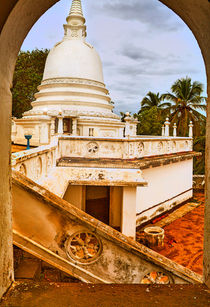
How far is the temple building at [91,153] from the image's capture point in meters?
6.18

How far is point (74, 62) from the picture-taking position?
1705cm

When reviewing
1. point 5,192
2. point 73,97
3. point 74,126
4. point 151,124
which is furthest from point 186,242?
point 151,124

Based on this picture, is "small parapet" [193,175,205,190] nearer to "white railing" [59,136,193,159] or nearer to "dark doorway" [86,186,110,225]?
"dark doorway" [86,186,110,225]

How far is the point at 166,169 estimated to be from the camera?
1109 centimetres

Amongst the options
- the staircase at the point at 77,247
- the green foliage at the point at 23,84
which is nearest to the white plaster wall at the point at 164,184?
the staircase at the point at 77,247

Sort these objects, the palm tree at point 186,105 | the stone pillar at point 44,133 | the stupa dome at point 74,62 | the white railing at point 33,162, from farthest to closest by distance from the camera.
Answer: the palm tree at point 186,105
the stupa dome at point 74,62
the stone pillar at point 44,133
the white railing at point 33,162

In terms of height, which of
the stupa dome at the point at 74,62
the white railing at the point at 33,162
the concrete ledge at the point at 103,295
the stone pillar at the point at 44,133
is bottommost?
the concrete ledge at the point at 103,295

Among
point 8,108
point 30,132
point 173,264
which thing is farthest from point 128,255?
point 30,132

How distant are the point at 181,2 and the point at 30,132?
1427 cm

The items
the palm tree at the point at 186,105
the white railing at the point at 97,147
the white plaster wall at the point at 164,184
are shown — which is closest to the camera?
the white railing at the point at 97,147

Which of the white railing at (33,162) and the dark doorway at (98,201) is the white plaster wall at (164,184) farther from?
the white railing at (33,162)

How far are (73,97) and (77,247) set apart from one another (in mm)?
13934

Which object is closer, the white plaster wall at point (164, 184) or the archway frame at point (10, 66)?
the archway frame at point (10, 66)

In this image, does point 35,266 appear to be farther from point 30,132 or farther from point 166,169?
point 30,132
